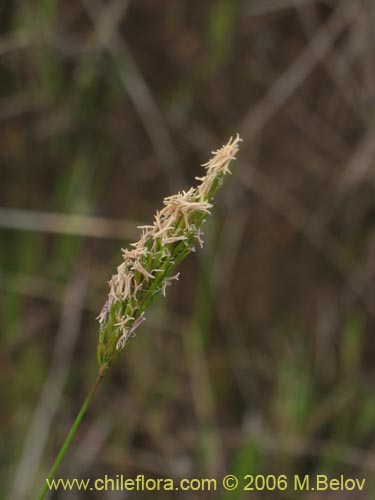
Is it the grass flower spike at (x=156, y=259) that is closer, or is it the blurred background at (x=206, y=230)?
the grass flower spike at (x=156, y=259)

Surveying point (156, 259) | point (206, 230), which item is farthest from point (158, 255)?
point (206, 230)

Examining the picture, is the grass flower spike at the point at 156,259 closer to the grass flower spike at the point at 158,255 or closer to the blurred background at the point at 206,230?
the grass flower spike at the point at 158,255

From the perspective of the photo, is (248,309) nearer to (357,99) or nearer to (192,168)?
(192,168)

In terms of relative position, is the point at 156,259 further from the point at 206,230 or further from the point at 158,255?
the point at 206,230

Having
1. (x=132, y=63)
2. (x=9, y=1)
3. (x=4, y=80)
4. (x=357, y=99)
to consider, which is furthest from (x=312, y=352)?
(x=9, y=1)

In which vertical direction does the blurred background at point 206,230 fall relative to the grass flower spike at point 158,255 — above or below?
above

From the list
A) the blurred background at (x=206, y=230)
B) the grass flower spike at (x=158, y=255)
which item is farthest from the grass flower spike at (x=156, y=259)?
the blurred background at (x=206, y=230)

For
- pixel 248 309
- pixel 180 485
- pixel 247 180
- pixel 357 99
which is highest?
pixel 357 99
